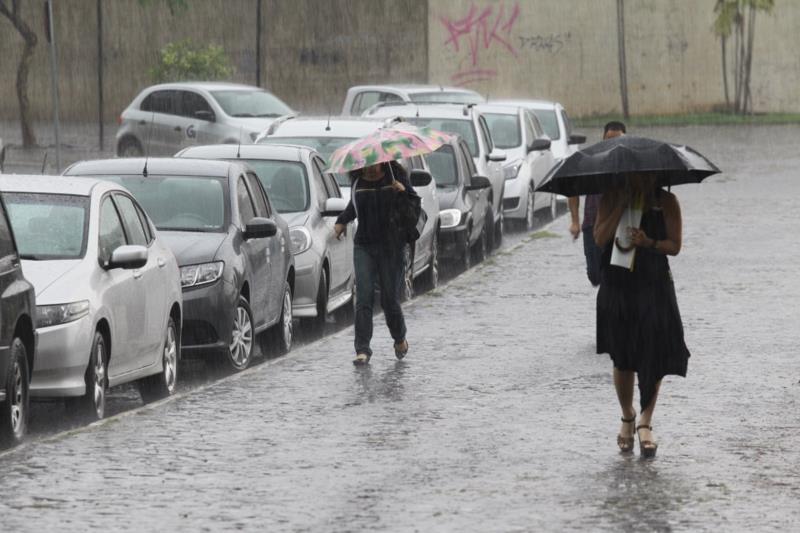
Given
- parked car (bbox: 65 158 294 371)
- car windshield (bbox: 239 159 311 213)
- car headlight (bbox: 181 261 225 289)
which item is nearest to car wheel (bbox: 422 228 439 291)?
car windshield (bbox: 239 159 311 213)

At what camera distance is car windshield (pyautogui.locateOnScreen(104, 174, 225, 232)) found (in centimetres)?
1411

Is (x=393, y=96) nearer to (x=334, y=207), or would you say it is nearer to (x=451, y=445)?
(x=334, y=207)

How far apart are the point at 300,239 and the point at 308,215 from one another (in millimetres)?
437

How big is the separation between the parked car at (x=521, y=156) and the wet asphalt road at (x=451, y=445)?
33.2ft

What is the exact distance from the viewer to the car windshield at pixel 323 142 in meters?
19.0

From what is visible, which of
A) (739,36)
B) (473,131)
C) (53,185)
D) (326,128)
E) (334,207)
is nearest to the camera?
(53,185)

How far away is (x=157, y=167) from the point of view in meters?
14.7

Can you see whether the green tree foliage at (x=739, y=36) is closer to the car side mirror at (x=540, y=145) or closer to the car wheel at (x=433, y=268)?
the car side mirror at (x=540, y=145)

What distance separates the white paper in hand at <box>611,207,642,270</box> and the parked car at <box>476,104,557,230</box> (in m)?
16.3

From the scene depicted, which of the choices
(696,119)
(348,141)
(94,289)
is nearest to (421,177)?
(348,141)

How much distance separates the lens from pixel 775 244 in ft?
75.6

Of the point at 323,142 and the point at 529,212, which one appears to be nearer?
the point at 323,142

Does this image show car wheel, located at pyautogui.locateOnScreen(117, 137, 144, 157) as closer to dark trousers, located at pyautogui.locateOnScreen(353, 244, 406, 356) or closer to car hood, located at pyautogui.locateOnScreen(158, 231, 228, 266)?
car hood, located at pyautogui.locateOnScreen(158, 231, 228, 266)

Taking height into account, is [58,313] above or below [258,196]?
below
